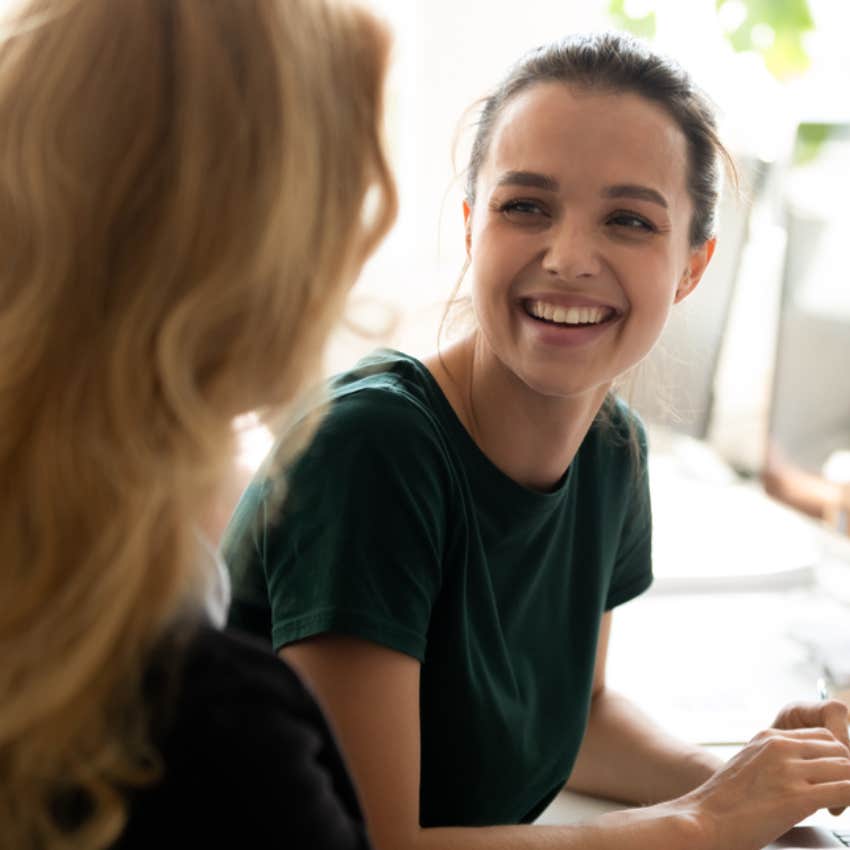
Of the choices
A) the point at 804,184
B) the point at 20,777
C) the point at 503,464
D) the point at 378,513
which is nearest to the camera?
the point at 20,777

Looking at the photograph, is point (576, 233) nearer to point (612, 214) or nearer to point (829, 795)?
point (612, 214)

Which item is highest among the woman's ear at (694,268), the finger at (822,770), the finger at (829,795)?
the woman's ear at (694,268)

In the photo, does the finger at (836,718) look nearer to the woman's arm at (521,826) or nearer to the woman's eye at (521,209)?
the woman's arm at (521,826)

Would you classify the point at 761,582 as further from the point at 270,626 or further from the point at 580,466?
the point at 270,626

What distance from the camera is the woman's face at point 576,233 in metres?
1.03

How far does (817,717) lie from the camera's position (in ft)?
3.80

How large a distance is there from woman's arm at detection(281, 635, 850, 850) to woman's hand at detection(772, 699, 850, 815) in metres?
0.05

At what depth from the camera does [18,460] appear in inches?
23.3

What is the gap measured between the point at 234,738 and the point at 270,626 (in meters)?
0.43

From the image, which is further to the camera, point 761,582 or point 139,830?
point 761,582

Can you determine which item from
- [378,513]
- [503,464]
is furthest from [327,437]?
[503,464]

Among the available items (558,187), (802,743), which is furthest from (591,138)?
(802,743)

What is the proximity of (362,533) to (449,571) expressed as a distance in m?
0.11

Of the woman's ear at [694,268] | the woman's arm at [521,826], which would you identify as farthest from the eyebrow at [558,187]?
the woman's arm at [521,826]
